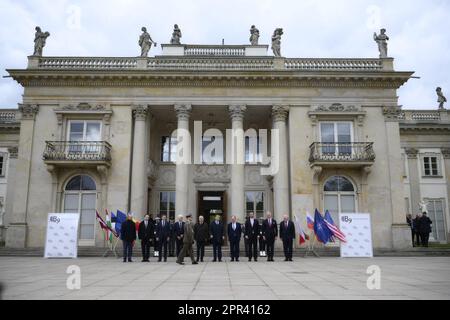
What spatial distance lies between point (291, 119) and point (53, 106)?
14.6 meters

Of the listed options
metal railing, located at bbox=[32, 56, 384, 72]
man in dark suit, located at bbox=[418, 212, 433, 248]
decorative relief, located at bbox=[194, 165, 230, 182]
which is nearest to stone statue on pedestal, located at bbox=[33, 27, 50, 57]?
metal railing, located at bbox=[32, 56, 384, 72]

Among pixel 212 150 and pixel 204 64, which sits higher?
pixel 204 64

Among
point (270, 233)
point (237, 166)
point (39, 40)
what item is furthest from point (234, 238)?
point (39, 40)

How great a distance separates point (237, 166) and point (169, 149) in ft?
20.7

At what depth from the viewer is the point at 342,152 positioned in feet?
77.3

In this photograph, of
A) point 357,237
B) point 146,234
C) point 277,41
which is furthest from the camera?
point 277,41

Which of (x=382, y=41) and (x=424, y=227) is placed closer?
(x=424, y=227)

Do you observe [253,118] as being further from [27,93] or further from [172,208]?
[27,93]

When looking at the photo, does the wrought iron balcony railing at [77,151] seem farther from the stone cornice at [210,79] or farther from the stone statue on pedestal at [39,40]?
the stone statue on pedestal at [39,40]

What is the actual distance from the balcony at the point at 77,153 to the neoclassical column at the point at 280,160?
9.97m

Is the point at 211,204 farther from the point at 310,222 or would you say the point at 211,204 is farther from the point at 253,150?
the point at 310,222

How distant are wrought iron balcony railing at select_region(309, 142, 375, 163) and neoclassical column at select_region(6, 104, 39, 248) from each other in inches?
657

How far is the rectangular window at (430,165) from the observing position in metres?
35.4
